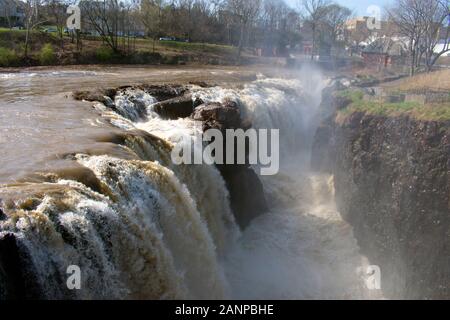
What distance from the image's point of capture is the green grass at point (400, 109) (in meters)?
11.0

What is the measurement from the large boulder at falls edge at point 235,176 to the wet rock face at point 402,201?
9.81ft

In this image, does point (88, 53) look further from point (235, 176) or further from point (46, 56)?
point (235, 176)

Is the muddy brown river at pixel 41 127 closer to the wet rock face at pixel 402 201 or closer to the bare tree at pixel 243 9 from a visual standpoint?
the wet rock face at pixel 402 201

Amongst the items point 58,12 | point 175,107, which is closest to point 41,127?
point 175,107

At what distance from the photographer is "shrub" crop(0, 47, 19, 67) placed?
91.7ft

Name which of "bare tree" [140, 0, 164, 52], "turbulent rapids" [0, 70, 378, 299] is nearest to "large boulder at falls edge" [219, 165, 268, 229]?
"turbulent rapids" [0, 70, 378, 299]

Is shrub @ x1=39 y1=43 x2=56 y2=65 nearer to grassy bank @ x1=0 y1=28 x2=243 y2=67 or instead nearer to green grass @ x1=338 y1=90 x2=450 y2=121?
grassy bank @ x1=0 y1=28 x2=243 y2=67

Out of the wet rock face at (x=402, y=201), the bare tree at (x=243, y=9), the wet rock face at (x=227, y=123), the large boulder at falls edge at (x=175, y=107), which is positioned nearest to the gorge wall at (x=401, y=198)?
the wet rock face at (x=402, y=201)

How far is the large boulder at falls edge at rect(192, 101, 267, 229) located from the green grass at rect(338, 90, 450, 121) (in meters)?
3.90

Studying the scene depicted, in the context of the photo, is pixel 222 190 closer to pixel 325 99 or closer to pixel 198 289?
pixel 198 289

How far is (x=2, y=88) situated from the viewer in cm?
1841

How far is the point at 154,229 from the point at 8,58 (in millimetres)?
24944

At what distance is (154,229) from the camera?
A: 310 inches

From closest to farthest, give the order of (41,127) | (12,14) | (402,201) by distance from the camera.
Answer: (402,201) < (41,127) < (12,14)
